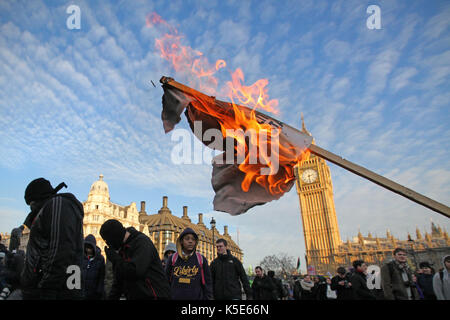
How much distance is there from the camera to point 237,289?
606cm

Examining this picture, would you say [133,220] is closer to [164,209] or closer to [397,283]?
[164,209]

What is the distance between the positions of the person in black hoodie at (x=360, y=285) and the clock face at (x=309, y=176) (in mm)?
86635

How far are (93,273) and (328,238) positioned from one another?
290 ft

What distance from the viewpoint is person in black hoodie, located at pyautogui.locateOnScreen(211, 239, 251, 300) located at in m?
5.90

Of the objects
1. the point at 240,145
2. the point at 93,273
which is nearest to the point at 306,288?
the point at 93,273

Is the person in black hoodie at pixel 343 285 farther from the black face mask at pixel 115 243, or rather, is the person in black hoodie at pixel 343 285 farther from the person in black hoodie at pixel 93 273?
the black face mask at pixel 115 243

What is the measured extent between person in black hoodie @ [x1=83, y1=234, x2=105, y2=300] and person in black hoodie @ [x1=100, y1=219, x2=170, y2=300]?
Result: 111 inches

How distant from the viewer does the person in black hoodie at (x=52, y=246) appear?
2.66m

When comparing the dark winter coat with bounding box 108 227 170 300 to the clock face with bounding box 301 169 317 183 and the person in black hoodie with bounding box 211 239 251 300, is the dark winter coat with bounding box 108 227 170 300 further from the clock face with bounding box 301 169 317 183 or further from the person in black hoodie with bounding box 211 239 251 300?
the clock face with bounding box 301 169 317 183

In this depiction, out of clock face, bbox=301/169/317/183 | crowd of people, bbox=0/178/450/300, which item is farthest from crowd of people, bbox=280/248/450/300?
clock face, bbox=301/169/317/183
